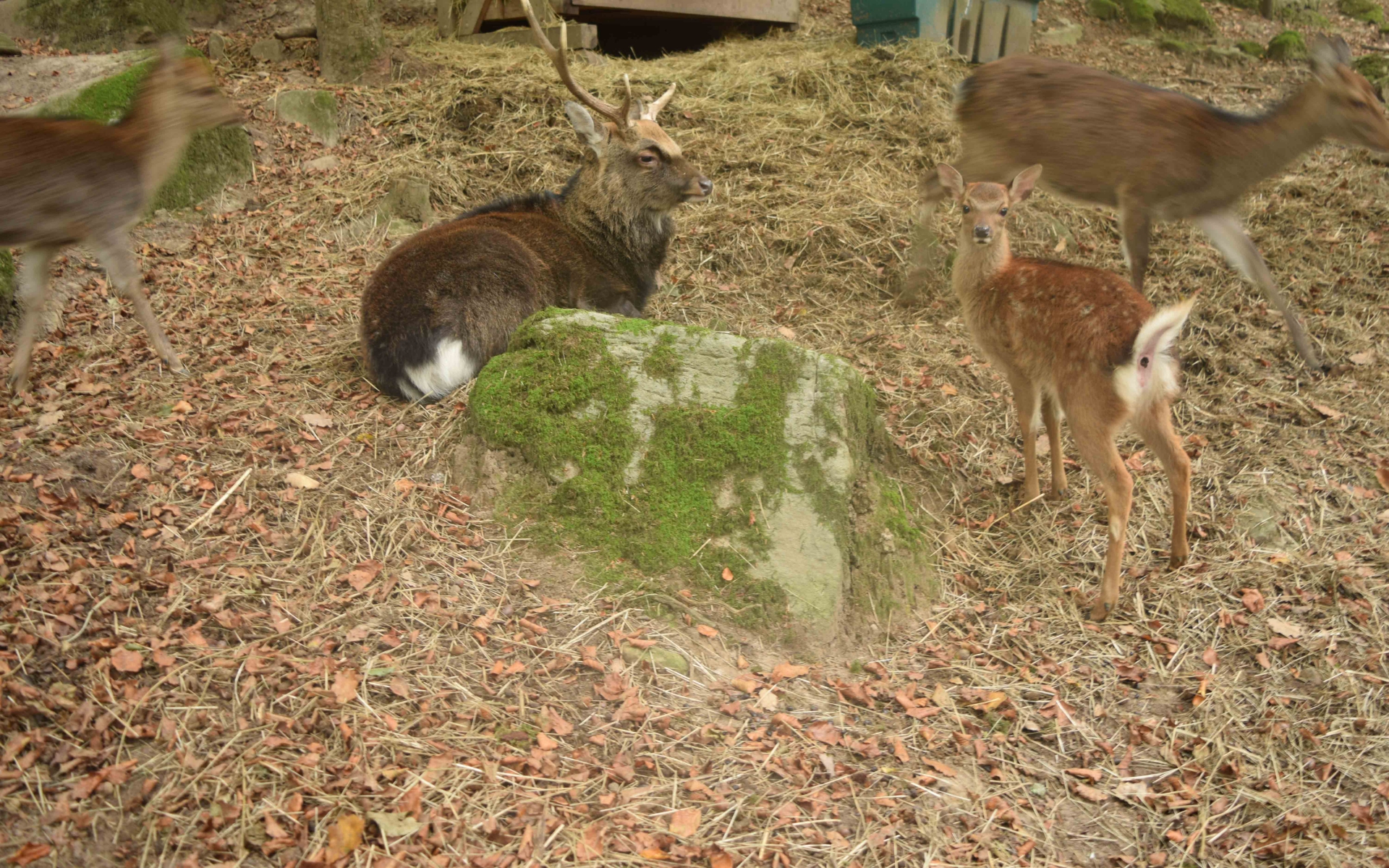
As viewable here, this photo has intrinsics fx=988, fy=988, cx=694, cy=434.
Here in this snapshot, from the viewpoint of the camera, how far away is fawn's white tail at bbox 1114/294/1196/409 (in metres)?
3.78

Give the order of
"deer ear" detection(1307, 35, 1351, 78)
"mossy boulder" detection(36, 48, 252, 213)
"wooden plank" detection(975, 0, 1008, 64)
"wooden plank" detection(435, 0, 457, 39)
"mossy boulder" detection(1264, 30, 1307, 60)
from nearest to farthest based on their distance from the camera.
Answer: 1. "deer ear" detection(1307, 35, 1351, 78)
2. "mossy boulder" detection(36, 48, 252, 213)
3. "wooden plank" detection(975, 0, 1008, 64)
4. "wooden plank" detection(435, 0, 457, 39)
5. "mossy boulder" detection(1264, 30, 1307, 60)

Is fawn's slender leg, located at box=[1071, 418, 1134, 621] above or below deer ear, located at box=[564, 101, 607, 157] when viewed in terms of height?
below

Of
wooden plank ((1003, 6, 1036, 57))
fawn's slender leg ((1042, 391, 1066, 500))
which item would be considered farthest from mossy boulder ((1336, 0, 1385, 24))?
fawn's slender leg ((1042, 391, 1066, 500))

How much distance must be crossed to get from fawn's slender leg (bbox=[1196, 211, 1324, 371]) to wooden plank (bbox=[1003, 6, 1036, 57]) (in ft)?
13.9

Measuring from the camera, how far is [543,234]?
5.55 metres

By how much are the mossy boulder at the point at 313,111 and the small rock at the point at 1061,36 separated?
7563 mm

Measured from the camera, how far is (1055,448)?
4660 mm

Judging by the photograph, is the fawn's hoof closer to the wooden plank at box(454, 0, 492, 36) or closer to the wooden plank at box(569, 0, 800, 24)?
the wooden plank at box(569, 0, 800, 24)

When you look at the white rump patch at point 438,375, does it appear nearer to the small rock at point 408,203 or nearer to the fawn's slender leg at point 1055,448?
the small rock at point 408,203

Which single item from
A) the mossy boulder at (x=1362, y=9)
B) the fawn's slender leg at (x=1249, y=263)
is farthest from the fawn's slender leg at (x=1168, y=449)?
the mossy boulder at (x=1362, y=9)

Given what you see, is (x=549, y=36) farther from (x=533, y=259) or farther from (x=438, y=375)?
(x=438, y=375)

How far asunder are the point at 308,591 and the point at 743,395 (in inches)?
72.8

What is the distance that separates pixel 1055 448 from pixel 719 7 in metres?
6.68

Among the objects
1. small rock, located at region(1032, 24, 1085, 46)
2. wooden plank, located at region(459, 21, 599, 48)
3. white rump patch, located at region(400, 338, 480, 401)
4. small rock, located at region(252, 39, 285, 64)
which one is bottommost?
white rump patch, located at region(400, 338, 480, 401)
